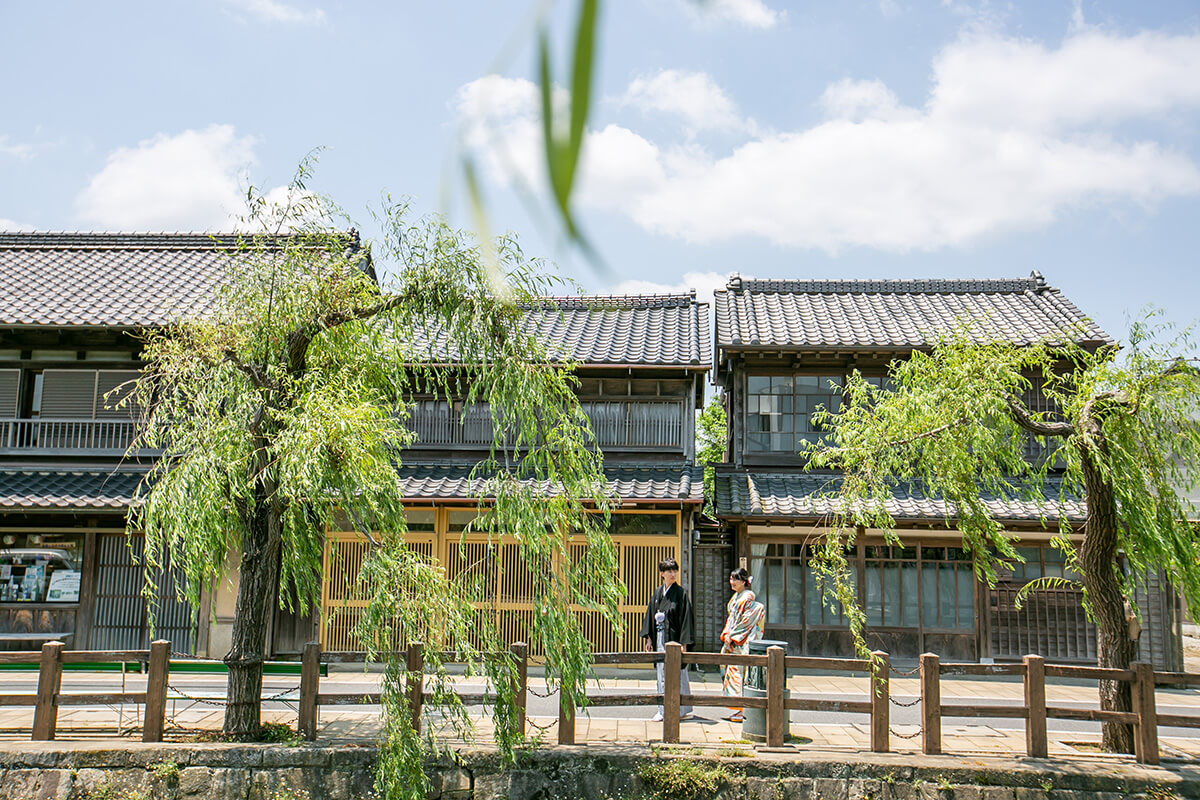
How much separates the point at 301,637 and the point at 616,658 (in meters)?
8.04

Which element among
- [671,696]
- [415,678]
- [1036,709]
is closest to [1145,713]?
[1036,709]

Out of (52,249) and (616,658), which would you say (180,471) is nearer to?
(616,658)

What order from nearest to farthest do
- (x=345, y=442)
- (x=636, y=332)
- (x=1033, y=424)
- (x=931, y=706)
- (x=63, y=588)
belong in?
(x=345, y=442)
(x=931, y=706)
(x=1033, y=424)
(x=63, y=588)
(x=636, y=332)

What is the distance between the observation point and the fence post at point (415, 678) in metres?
7.59

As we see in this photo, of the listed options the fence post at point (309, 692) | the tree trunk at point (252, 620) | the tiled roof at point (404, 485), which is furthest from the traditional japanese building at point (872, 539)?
the tree trunk at point (252, 620)

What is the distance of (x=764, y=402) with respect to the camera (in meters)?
16.4

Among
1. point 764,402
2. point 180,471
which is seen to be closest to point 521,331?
point 180,471

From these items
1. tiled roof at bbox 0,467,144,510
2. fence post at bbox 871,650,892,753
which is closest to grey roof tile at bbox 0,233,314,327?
tiled roof at bbox 0,467,144,510

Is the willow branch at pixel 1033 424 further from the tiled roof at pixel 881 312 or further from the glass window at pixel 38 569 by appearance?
the glass window at pixel 38 569

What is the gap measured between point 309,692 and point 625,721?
3.20 meters

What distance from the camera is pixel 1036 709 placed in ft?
26.2

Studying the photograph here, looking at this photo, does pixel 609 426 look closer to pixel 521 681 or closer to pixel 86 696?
pixel 521 681

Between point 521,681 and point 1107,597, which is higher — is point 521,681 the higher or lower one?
the lower one

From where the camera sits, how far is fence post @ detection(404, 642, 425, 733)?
24.9 ft
